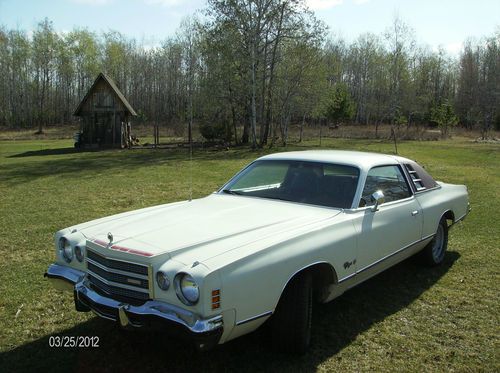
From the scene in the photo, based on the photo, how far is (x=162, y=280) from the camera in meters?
2.91

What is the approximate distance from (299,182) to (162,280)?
2.05m

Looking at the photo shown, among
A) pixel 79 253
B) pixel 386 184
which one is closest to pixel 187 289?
pixel 79 253

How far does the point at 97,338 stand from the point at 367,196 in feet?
9.14

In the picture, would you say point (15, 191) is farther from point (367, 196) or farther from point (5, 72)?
point (5, 72)

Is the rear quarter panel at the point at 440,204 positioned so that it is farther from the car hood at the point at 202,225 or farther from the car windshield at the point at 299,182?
the car hood at the point at 202,225

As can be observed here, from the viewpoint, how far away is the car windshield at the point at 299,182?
14.0 ft

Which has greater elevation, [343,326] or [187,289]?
[187,289]

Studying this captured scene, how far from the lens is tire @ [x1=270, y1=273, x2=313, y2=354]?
129 inches

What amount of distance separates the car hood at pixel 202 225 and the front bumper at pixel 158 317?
35 centimetres

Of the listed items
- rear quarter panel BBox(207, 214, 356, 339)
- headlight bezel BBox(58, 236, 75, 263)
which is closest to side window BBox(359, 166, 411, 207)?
rear quarter panel BBox(207, 214, 356, 339)

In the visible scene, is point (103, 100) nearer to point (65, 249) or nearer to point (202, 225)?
point (65, 249)

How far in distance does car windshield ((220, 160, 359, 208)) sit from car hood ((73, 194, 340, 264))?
7.7 inches

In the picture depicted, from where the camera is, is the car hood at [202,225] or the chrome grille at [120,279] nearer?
the chrome grille at [120,279]

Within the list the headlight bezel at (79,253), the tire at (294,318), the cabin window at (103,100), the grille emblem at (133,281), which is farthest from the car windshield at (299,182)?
the cabin window at (103,100)
